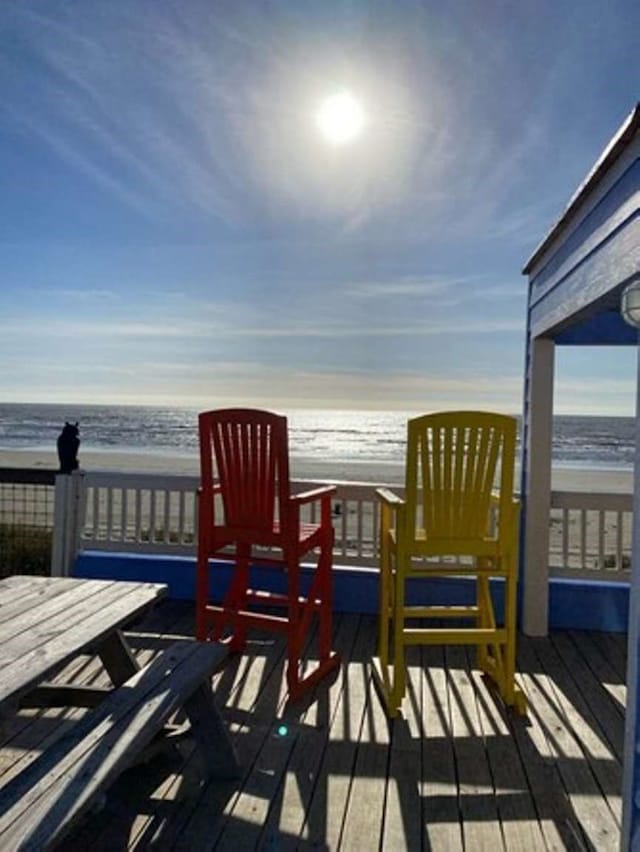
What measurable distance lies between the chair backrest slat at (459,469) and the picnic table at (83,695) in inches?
43.7

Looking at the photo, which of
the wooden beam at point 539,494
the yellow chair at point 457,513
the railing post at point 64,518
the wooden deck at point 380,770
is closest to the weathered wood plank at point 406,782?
the wooden deck at point 380,770

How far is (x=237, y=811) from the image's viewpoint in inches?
79.6

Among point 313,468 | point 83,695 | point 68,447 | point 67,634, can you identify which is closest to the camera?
point 67,634

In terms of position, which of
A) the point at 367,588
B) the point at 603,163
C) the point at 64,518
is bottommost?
the point at 367,588

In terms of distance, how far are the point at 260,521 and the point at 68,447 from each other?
80.3 inches

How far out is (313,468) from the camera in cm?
1831

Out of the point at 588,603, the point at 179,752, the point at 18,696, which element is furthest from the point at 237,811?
the point at 588,603

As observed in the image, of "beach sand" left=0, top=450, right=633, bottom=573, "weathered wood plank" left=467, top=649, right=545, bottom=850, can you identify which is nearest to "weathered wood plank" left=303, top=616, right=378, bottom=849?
"weathered wood plank" left=467, top=649, right=545, bottom=850

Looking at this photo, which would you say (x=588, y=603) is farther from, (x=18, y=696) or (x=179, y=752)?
(x=18, y=696)

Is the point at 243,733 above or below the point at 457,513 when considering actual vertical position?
below

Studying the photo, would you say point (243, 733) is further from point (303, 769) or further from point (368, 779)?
point (368, 779)

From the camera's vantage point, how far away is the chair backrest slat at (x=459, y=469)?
2846mm

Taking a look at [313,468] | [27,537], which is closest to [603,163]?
[27,537]

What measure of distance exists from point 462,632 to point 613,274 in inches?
64.7
